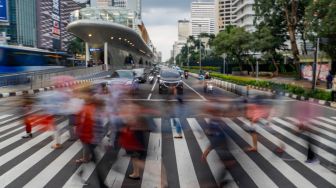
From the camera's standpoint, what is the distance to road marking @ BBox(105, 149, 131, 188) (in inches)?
283

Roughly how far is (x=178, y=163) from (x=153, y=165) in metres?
0.59

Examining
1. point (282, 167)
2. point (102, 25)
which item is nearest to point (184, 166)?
point (282, 167)

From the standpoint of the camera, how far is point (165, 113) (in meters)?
14.8

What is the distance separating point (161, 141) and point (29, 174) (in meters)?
4.18

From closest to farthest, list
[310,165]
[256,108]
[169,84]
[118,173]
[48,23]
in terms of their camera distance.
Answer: [118,173], [256,108], [310,165], [169,84], [48,23]

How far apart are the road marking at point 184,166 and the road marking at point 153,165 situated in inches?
16.6

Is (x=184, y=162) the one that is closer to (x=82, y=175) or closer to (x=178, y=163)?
(x=178, y=163)

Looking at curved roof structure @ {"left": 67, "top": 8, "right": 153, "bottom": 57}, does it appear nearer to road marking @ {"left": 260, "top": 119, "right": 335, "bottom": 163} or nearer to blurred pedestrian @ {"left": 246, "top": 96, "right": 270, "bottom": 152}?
road marking @ {"left": 260, "top": 119, "right": 335, "bottom": 163}

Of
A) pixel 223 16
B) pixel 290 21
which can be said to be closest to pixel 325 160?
pixel 290 21

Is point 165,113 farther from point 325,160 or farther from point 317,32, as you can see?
point 317,32

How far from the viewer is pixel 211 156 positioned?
9.32 metres

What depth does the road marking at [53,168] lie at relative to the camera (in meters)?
7.24

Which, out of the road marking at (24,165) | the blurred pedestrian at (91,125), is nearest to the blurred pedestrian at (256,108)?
the blurred pedestrian at (91,125)

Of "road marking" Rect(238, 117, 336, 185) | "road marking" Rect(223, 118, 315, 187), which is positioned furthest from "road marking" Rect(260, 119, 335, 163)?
"road marking" Rect(223, 118, 315, 187)
